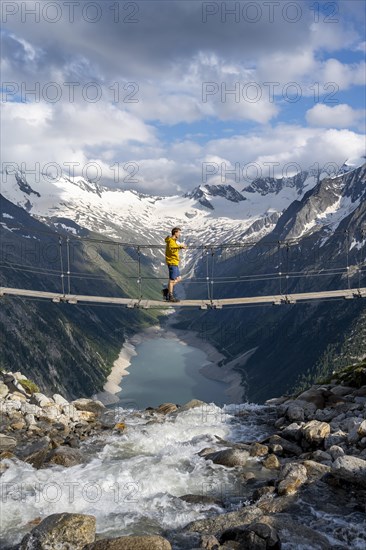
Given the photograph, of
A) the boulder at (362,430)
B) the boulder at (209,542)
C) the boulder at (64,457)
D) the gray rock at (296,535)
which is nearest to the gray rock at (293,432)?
the boulder at (362,430)

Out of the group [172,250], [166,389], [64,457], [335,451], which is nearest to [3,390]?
[64,457]

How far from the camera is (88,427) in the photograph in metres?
26.8

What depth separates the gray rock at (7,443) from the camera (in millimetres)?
22453

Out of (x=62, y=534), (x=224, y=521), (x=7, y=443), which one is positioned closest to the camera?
(x=62, y=534)

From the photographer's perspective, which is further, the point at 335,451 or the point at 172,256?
the point at 172,256

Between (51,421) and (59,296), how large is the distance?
7353mm

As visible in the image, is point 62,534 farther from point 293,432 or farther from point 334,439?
point 293,432

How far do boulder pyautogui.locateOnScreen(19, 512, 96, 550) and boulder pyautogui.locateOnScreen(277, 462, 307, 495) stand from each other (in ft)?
21.3

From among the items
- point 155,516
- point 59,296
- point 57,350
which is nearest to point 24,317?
point 57,350

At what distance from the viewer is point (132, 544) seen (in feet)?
41.8

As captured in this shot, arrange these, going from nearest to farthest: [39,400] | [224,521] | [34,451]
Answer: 1. [224,521]
2. [34,451]
3. [39,400]

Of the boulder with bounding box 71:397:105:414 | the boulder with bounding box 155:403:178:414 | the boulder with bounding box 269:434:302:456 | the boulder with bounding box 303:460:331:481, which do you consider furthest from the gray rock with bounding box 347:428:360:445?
the boulder with bounding box 71:397:105:414

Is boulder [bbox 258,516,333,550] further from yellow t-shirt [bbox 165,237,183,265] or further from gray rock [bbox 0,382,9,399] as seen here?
gray rock [bbox 0,382,9,399]

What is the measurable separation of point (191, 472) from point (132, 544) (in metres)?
7.65
